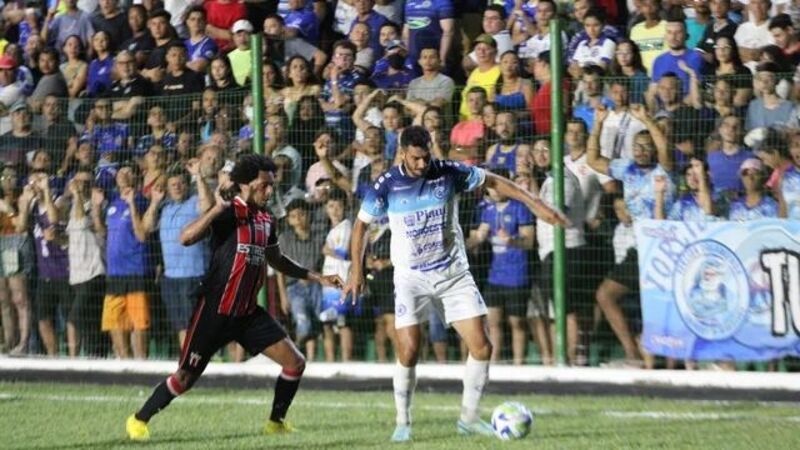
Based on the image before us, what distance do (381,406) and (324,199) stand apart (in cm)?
293

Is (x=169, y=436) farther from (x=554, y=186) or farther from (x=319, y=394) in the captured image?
(x=554, y=186)

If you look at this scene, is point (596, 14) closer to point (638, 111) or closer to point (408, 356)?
point (638, 111)

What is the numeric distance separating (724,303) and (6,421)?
6176mm

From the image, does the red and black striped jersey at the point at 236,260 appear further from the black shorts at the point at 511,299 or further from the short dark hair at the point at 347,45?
the short dark hair at the point at 347,45

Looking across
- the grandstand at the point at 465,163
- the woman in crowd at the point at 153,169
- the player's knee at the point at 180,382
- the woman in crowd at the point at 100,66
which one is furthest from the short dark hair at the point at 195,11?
the player's knee at the point at 180,382

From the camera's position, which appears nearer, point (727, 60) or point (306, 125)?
point (727, 60)

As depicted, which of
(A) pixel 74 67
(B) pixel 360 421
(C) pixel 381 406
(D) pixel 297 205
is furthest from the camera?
(A) pixel 74 67

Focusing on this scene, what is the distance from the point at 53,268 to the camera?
56.8 ft

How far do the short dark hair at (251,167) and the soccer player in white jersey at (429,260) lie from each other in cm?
78

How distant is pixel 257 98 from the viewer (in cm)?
1633

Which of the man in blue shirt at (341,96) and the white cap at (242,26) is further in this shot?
the white cap at (242,26)

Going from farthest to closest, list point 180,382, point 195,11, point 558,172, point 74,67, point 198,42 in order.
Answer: point 74,67 → point 195,11 → point 198,42 → point 558,172 → point 180,382

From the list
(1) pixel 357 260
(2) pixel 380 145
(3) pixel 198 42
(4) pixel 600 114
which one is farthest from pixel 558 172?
(3) pixel 198 42

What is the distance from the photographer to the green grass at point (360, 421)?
10.9 m
